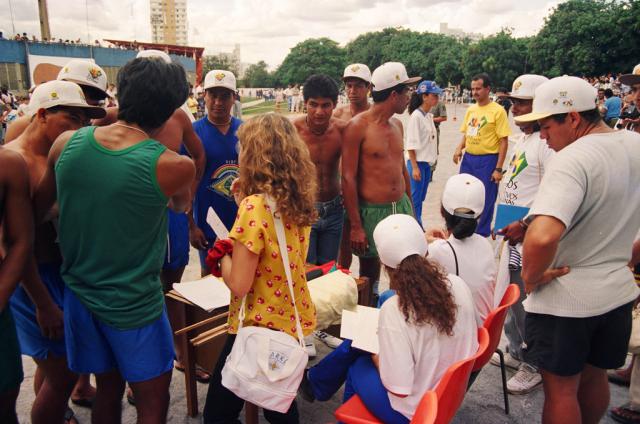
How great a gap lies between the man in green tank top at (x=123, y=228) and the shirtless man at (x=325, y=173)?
2.04m

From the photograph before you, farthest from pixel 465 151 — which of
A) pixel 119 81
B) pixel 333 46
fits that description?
pixel 333 46

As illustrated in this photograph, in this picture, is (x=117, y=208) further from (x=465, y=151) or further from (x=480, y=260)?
(x=465, y=151)

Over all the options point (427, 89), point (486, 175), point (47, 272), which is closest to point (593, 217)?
point (47, 272)

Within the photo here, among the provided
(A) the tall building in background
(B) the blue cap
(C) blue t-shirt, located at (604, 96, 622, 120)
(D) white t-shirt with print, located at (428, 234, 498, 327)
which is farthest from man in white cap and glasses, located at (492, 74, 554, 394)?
(A) the tall building in background

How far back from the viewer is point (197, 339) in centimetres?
256

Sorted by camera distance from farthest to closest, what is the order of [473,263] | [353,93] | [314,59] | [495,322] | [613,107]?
1. [314,59]
2. [613,107]
3. [353,93]
4. [473,263]
5. [495,322]

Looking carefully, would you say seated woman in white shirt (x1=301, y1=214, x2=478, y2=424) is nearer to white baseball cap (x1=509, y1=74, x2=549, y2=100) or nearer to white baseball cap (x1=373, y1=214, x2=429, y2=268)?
white baseball cap (x1=373, y1=214, x2=429, y2=268)

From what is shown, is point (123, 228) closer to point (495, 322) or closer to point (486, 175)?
point (495, 322)

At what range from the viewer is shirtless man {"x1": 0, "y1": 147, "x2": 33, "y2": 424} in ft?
5.69

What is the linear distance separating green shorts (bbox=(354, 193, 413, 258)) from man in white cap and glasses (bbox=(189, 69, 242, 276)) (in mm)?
1156

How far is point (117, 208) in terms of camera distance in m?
1.68

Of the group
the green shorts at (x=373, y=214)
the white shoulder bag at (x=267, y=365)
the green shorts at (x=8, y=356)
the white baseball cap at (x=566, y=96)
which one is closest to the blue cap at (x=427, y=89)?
the green shorts at (x=373, y=214)

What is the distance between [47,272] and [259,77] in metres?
111

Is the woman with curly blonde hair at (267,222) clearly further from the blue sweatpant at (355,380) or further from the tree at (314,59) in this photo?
the tree at (314,59)
